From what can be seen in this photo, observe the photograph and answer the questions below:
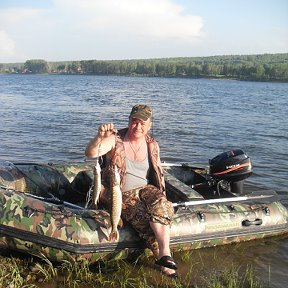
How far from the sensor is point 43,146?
12.7m

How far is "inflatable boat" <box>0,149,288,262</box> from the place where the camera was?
4.85 meters

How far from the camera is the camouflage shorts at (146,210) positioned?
192 inches

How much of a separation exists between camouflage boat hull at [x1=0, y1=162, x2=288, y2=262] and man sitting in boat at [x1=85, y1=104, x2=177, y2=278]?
274 mm

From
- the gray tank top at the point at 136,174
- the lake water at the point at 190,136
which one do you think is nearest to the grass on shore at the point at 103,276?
the lake water at the point at 190,136

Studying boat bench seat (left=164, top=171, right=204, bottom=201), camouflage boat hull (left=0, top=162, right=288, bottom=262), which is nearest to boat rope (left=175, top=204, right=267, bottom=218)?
camouflage boat hull (left=0, top=162, right=288, bottom=262)

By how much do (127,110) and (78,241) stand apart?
57.4 ft

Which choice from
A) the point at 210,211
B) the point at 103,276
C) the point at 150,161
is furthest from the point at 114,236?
the point at 210,211

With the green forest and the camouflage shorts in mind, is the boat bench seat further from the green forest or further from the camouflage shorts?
the green forest

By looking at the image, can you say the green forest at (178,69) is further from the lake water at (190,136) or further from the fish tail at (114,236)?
the fish tail at (114,236)

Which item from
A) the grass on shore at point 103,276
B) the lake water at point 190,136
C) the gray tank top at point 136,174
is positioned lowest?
the lake water at point 190,136

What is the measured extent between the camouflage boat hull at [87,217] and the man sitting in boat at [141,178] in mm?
274

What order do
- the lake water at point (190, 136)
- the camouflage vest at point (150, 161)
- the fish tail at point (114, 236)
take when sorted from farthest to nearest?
the lake water at point (190, 136)
the camouflage vest at point (150, 161)
the fish tail at point (114, 236)

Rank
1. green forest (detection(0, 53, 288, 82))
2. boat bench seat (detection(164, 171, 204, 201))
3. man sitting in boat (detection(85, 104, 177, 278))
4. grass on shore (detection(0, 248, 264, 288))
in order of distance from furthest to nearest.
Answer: green forest (detection(0, 53, 288, 82)), boat bench seat (detection(164, 171, 204, 201)), man sitting in boat (detection(85, 104, 177, 278)), grass on shore (detection(0, 248, 264, 288))

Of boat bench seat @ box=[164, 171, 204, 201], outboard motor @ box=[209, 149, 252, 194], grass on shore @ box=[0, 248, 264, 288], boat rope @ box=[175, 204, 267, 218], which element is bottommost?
grass on shore @ box=[0, 248, 264, 288]
